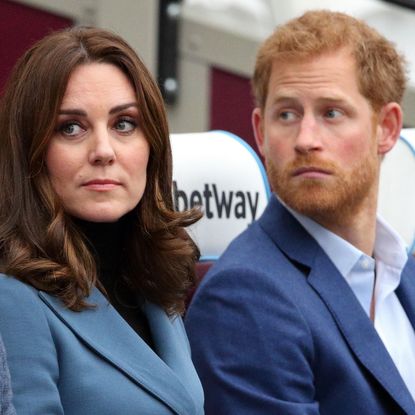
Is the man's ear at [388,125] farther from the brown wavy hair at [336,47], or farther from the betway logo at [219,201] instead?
the betway logo at [219,201]

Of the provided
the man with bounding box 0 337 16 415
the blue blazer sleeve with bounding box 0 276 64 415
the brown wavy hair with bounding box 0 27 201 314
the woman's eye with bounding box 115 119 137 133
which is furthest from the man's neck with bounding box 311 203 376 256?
the man with bounding box 0 337 16 415

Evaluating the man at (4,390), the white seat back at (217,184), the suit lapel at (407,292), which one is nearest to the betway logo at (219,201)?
the white seat back at (217,184)

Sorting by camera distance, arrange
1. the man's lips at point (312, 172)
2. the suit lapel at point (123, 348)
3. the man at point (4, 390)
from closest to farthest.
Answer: the man at point (4, 390) → the suit lapel at point (123, 348) → the man's lips at point (312, 172)

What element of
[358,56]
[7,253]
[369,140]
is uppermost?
[358,56]

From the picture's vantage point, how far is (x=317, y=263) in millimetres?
2715

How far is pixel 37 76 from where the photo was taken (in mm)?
2207

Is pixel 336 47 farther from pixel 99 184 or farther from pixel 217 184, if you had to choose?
pixel 99 184

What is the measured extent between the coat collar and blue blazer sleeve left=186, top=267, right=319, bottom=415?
12 centimetres

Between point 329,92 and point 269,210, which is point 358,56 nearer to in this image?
point 329,92

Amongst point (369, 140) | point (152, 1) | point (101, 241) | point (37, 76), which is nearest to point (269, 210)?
point (369, 140)

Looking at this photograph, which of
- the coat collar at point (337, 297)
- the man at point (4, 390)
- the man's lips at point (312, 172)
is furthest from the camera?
the man's lips at point (312, 172)

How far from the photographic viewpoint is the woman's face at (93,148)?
222 cm

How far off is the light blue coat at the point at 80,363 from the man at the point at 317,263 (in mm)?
311

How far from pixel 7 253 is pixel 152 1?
2905 millimetres
